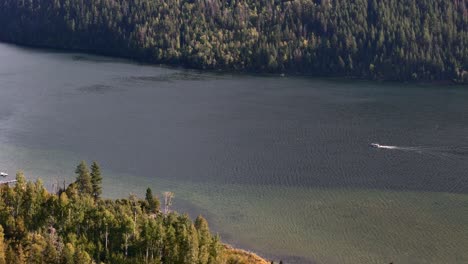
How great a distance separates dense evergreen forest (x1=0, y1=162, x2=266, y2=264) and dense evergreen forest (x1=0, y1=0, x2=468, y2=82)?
321 ft

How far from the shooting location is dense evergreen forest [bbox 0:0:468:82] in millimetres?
139000

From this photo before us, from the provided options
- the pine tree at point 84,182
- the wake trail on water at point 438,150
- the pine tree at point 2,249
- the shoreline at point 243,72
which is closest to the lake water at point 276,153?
the wake trail on water at point 438,150

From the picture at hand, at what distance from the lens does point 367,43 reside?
144500mm

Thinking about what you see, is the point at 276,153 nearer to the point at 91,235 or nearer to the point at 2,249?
the point at 91,235

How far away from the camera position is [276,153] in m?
75.0

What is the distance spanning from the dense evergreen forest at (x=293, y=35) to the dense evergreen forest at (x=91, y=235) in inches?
3851

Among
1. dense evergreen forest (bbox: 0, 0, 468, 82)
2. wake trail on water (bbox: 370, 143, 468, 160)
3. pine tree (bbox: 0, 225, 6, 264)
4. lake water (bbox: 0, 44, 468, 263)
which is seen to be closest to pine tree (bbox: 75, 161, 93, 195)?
lake water (bbox: 0, 44, 468, 263)

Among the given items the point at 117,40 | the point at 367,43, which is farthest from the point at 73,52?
the point at 367,43

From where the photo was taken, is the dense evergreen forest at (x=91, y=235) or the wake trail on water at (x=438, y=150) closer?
the dense evergreen forest at (x=91, y=235)

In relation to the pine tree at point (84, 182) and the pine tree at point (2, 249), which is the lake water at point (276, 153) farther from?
the pine tree at point (2, 249)

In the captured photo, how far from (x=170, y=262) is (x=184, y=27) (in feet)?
402

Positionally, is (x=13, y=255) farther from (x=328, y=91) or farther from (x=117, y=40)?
(x=117, y=40)

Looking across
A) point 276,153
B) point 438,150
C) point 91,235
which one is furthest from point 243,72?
point 91,235

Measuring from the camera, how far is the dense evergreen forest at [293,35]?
456ft
